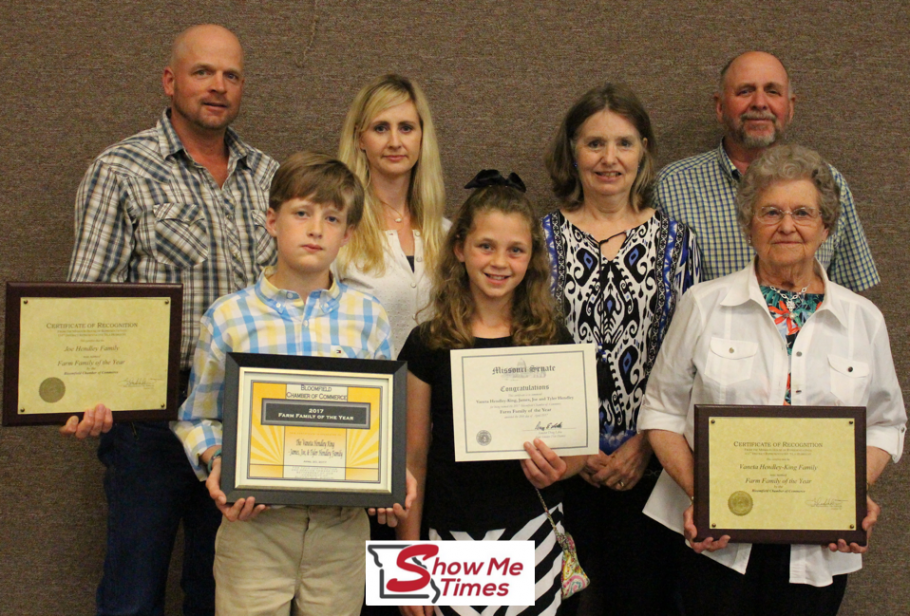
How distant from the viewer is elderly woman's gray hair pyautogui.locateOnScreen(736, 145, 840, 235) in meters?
1.93

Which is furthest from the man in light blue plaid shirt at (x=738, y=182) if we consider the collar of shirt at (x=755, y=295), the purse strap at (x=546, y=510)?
the purse strap at (x=546, y=510)

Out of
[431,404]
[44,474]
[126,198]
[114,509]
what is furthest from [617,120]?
[44,474]

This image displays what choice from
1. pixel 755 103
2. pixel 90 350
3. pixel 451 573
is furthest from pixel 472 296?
pixel 755 103

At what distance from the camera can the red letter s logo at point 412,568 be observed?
193 cm

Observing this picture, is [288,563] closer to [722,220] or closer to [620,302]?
[620,302]

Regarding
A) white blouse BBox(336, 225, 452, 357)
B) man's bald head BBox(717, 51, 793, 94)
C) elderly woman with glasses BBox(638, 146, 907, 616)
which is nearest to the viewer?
elderly woman with glasses BBox(638, 146, 907, 616)

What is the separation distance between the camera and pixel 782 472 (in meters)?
1.81

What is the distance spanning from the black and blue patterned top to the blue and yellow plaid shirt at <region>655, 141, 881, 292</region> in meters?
0.33

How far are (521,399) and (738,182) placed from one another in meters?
1.36

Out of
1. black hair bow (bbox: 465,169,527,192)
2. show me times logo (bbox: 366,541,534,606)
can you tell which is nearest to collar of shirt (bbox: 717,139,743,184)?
black hair bow (bbox: 465,169,527,192)

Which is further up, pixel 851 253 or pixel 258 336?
pixel 851 253

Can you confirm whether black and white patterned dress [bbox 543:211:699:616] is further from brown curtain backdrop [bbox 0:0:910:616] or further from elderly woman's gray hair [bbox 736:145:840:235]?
brown curtain backdrop [bbox 0:0:910:616]

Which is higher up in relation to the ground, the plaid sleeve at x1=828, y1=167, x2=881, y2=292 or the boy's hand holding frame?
the plaid sleeve at x1=828, y1=167, x2=881, y2=292

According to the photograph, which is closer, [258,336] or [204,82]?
[258,336]
